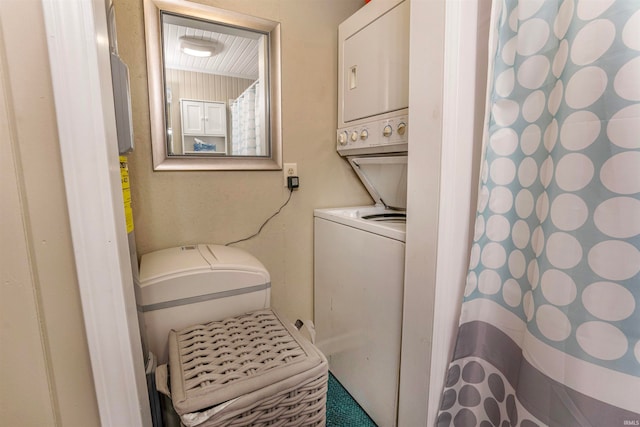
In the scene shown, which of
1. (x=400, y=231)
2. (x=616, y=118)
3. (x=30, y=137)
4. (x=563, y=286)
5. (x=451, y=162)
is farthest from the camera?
(x=400, y=231)

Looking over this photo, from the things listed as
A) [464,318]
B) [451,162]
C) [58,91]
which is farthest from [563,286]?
[58,91]

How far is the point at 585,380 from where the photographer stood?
2.31 ft

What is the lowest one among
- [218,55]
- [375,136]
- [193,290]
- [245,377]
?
[245,377]

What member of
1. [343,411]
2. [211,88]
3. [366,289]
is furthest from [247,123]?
[343,411]

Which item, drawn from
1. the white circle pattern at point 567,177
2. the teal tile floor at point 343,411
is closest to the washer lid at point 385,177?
the white circle pattern at point 567,177

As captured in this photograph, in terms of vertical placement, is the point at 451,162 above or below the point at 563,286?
above

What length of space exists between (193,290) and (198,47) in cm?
113

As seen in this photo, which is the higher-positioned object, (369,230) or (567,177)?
(567,177)

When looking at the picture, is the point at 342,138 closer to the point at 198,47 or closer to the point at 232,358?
the point at 198,47

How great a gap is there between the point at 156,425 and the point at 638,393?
1269mm

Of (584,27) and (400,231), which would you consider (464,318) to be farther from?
(584,27)

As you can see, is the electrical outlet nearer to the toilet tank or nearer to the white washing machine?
the white washing machine

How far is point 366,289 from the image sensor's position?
1345mm

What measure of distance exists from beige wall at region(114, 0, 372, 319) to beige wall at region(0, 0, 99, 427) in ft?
3.00
